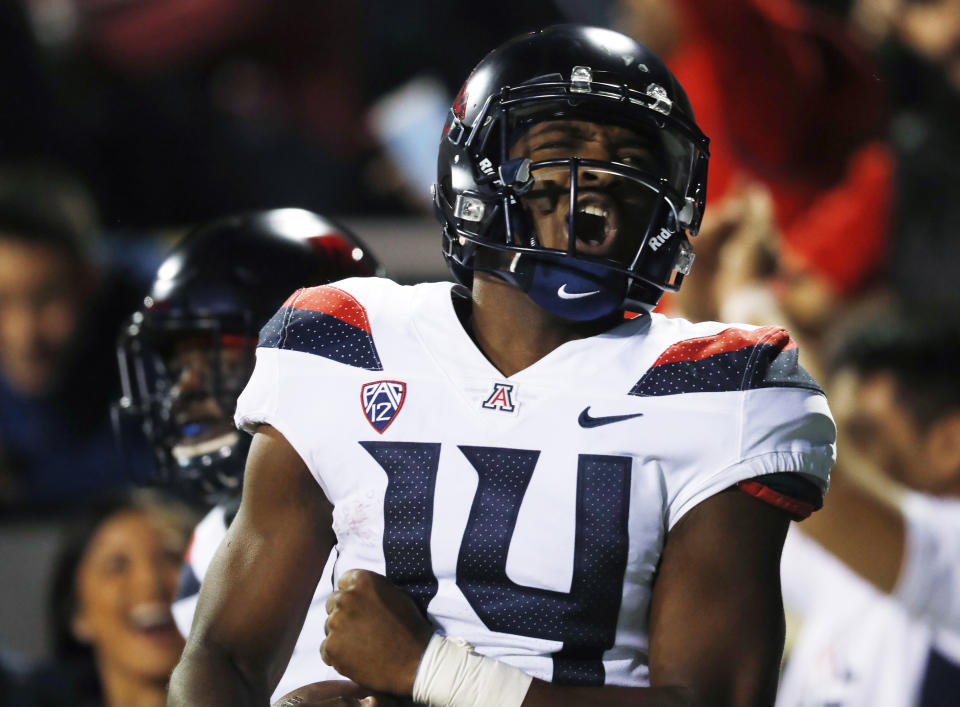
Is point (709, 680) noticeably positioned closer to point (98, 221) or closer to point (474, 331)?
point (474, 331)

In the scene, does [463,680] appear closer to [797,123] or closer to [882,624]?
[882,624]

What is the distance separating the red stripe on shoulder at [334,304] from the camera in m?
1.75

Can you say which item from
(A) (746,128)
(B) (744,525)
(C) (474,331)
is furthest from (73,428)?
(B) (744,525)

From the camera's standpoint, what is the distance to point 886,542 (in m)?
2.85

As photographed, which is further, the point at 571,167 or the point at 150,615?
the point at 150,615

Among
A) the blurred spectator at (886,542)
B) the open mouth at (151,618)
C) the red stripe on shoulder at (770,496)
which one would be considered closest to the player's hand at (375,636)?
the red stripe on shoulder at (770,496)

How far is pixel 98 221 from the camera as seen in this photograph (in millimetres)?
4766

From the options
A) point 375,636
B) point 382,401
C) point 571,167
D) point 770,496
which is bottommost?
point 375,636

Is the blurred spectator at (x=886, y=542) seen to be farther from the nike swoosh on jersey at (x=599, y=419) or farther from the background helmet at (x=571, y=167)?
the nike swoosh on jersey at (x=599, y=419)

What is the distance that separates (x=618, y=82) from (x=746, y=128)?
2931 mm

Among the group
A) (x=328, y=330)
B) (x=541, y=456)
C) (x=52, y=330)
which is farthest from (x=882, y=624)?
(x=52, y=330)

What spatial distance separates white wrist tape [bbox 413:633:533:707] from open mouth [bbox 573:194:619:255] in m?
0.56

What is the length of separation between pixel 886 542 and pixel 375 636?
1.70 metres

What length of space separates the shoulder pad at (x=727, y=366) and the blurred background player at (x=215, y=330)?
86cm
